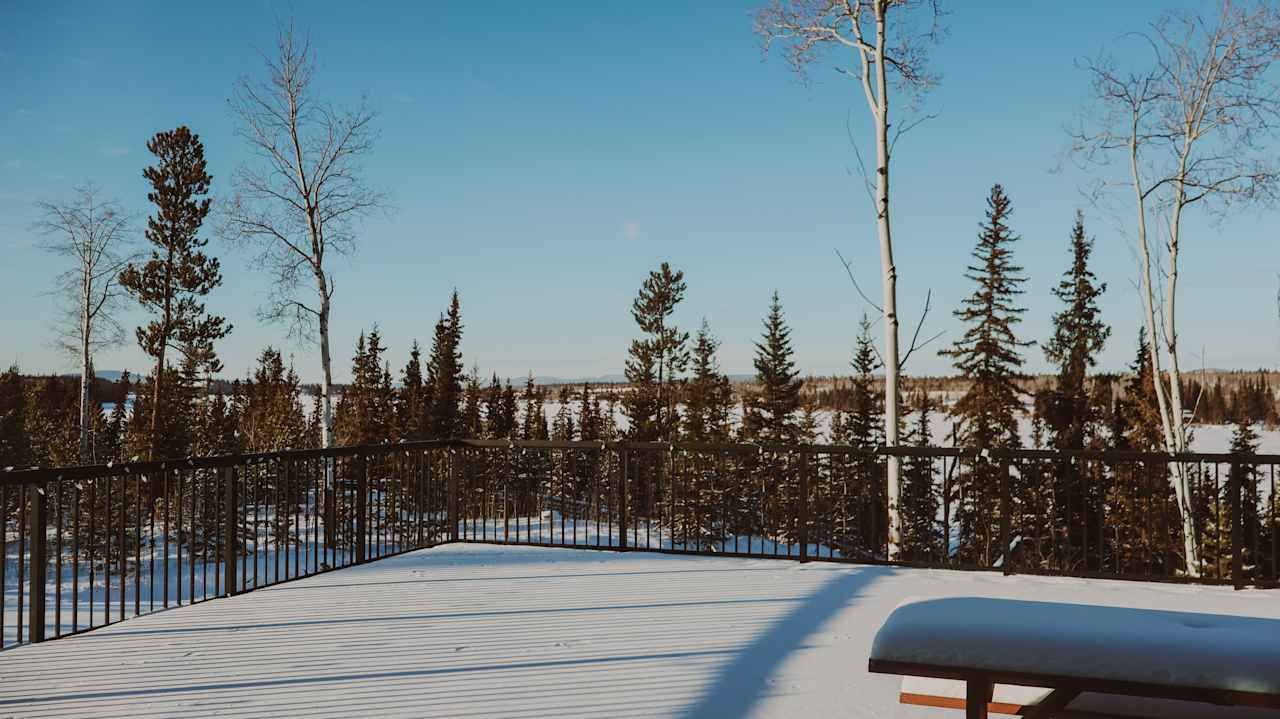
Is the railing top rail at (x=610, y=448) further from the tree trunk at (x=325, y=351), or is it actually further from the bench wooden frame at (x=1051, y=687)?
the tree trunk at (x=325, y=351)

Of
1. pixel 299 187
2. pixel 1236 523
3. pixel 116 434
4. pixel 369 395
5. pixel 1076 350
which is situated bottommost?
pixel 116 434

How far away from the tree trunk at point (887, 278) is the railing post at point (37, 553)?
625 centimetres

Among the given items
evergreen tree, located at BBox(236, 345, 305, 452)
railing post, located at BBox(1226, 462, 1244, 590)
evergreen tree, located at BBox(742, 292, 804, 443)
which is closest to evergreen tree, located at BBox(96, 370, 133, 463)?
evergreen tree, located at BBox(236, 345, 305, 452)

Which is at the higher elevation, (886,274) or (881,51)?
(881,51)

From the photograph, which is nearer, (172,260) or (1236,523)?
(1236,523)

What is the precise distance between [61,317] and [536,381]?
34742mm

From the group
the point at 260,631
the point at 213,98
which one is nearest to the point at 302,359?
the point at 213,98

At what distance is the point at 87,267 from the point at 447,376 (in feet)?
60.0

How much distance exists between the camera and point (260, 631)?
4008mm

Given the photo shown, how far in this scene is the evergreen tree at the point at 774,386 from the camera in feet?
101

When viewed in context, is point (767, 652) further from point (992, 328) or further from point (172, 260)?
point (992, 328)

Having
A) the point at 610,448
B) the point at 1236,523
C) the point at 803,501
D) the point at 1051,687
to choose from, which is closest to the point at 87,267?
the point at 610,448

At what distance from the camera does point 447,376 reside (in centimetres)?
3572

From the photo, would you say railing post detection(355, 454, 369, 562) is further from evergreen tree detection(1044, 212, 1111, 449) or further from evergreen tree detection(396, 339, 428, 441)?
evergreen tree detection(396, 339, 428, 441)
